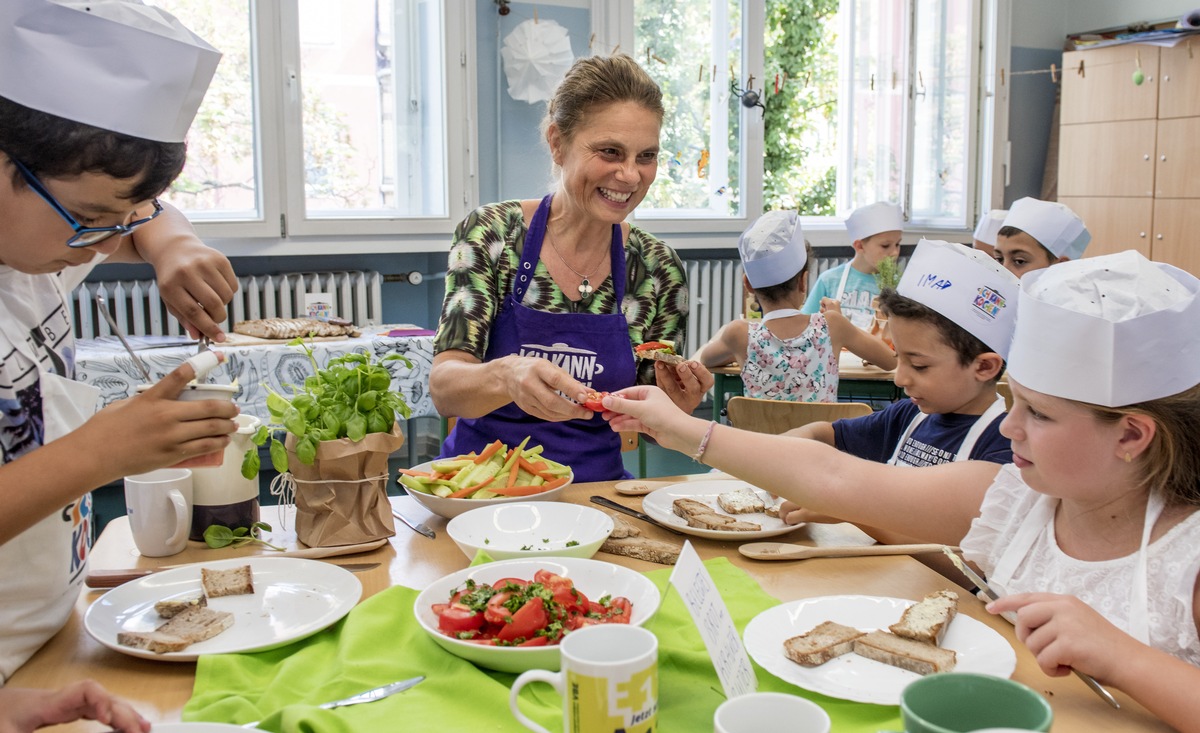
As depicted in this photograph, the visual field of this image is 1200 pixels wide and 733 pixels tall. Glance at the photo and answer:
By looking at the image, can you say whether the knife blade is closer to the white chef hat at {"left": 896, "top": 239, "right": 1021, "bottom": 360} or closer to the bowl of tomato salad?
the bowl of tomato salad

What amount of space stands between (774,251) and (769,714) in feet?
9.65

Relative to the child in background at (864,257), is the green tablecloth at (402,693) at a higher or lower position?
lower

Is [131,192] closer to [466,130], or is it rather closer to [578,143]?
[578,143]

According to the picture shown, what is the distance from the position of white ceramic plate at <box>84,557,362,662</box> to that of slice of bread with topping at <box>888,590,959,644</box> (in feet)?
2.60

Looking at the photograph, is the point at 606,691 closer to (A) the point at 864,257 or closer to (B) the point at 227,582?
(B) the point at 227,582

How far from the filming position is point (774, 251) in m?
3.71

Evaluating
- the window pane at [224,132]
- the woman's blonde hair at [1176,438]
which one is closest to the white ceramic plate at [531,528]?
the woman's blonde hair at [1176,438]

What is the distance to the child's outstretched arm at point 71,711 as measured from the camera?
3.33 feet

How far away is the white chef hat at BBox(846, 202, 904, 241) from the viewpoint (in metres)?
5.31

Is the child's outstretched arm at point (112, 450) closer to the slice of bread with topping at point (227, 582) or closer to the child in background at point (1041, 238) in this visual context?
the slice of bread with topping at point (227, 582)

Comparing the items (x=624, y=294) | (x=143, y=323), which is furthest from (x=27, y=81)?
(x=143, y=323)

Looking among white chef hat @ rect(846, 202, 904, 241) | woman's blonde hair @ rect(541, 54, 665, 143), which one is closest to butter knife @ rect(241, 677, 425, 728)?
woman's blonde hair @ rect(541, 54, 665, 143)

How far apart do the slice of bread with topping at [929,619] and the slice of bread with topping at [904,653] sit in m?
0.01

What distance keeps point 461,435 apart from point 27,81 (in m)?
1.60
